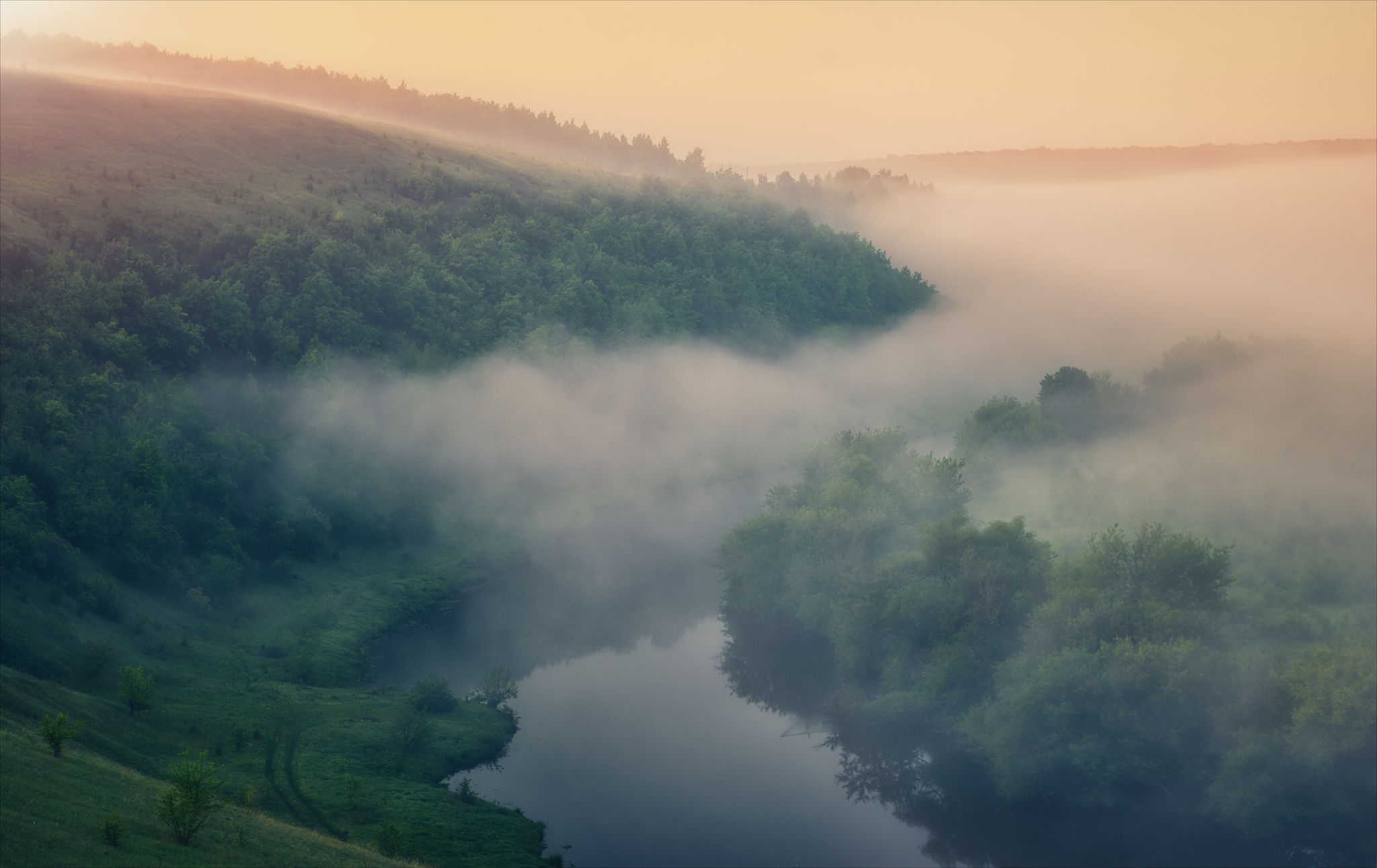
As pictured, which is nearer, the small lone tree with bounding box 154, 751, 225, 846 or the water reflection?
the small lone tree with bounding box 154, 751, 225, 846

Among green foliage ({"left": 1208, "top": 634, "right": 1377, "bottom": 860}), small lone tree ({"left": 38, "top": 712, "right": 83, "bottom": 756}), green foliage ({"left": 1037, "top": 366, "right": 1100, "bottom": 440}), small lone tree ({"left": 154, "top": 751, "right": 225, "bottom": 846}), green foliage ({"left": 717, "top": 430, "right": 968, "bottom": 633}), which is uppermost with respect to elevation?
green foliage ({"left": 1037, "top": 366, "right": 1100, "bottom": 440})

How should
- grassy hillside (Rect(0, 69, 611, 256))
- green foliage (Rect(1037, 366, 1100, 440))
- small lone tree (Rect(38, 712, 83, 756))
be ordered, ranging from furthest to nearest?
green foliage (Rect(1037, 366, 1100, 440)) < grassy hillside (Rect(0, 69, 611, 256)) < small lone tree (Rect(38, 712, 83, 756))

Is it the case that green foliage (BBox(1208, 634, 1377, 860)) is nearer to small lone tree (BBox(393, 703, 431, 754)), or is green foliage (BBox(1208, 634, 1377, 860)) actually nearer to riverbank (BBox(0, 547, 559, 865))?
riverbank (BBox(0, 547, 559, 865))

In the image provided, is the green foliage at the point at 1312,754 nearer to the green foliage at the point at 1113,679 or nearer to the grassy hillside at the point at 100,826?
the green foliage at the point at 1113,679

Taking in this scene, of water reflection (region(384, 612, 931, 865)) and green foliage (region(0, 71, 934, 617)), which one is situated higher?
green foliage (region(0, 71, 934, 617))

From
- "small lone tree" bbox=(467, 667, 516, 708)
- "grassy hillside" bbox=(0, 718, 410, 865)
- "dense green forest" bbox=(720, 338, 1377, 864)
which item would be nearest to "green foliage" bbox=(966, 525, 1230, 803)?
"dense green forest" bbox=(720, 338, 1377, 864)

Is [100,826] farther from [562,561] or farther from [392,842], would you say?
[562,561]

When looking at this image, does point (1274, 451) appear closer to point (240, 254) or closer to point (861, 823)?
point (861, 823)
